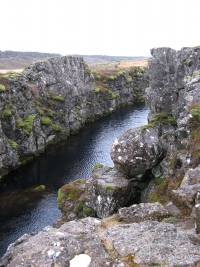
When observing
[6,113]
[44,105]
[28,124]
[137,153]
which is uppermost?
[137,153]

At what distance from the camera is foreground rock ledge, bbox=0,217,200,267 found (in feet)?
31.8

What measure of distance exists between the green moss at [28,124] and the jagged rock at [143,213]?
4399 centimetres

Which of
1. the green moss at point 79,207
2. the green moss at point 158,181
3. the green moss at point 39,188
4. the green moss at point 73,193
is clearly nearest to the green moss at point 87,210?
the green moss at point 79,207

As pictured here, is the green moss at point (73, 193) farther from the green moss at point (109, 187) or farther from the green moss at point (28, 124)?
the green moss at point (28, 124)

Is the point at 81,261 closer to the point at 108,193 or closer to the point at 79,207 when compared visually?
the point at 108,193

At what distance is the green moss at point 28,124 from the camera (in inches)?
2216

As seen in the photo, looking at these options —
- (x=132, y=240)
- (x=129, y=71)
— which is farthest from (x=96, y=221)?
(x=129, y=71)

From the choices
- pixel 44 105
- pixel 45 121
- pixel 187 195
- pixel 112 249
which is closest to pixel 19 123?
pixel 45 121

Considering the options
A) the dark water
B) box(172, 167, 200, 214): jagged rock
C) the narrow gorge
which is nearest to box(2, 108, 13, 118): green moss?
the narrow gorge

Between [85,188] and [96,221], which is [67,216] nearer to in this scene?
[85,188]

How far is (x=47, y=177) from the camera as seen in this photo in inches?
1805

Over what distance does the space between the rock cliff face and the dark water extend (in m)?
3.41

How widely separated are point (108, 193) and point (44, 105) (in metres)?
46.8

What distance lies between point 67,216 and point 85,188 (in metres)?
3.56
